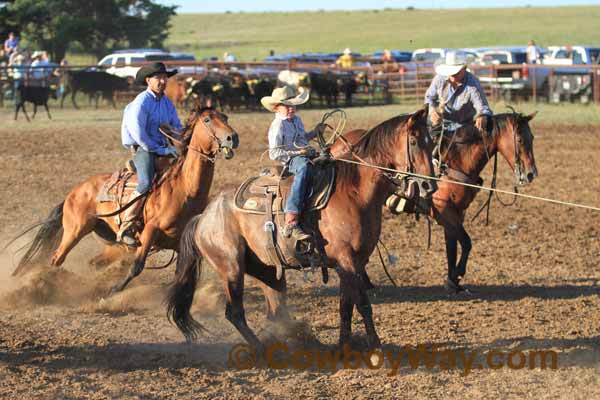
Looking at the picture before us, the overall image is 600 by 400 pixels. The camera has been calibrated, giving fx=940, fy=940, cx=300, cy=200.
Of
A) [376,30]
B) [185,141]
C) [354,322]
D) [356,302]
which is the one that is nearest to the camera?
[356,302]

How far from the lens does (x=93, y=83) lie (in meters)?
28.9

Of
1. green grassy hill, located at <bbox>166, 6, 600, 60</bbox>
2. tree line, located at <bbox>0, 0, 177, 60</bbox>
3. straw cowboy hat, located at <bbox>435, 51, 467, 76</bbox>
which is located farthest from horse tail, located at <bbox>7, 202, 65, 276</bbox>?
green grassy hill, located at <bbox>166, 6, 600, 60</bbox>

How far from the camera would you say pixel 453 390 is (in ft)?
18.9

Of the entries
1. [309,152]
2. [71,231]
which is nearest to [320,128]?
[309,152]

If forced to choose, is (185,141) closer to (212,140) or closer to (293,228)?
(212,140)

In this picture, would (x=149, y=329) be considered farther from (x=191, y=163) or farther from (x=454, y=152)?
(x=454, y=152)

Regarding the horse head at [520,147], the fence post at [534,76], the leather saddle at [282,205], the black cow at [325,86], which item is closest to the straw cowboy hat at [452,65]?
the horse head at [520,147]

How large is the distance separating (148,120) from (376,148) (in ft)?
8.32

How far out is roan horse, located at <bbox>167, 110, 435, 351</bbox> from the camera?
6461mm

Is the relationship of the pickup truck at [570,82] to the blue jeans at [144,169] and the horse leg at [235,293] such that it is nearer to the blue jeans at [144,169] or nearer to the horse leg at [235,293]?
the blue jeans at [144,169]

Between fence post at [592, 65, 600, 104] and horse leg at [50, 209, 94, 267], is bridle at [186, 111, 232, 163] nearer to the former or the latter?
horse leg at [50, 209, 94, 267]

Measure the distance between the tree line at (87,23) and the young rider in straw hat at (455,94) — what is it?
33962 mm

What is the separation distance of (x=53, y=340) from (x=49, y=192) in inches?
277

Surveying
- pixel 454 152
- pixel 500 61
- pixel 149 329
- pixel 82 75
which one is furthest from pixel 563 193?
pixel 500 61
